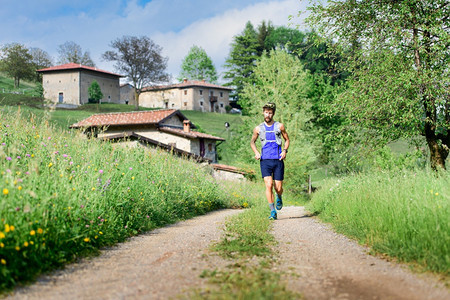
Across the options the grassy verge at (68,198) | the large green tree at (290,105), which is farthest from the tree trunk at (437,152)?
the large green tree at (290,105)

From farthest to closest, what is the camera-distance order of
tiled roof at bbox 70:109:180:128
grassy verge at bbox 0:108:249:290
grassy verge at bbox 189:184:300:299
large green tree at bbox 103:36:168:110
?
large green tree at bbox 103:36:168:110 → tiled roof at bbox 70:109:180:128 → grassy verge at bbox 0:108:249:290 → grassy verge at bbox 189:184:300:299

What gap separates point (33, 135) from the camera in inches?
310

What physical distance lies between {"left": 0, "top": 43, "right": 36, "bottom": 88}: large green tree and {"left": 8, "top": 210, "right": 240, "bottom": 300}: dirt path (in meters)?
75.9

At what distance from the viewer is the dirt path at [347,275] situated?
312 centimetres

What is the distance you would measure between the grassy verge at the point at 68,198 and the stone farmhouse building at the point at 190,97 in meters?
71.1

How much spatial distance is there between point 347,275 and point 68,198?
11.6 feet

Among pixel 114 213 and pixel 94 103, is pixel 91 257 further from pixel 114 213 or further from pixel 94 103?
pixel 94 103

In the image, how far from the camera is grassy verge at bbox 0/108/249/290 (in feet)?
12.4

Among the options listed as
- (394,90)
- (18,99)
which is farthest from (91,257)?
(18,99)

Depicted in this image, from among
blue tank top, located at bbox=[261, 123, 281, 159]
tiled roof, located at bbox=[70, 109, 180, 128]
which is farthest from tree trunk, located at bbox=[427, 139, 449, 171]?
tiled roof, located at bbox=[70, 109, 180, 128]

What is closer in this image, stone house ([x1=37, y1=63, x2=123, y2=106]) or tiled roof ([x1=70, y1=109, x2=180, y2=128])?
tiled roof ([x1=70, y1=109, x2=180, y2=128])

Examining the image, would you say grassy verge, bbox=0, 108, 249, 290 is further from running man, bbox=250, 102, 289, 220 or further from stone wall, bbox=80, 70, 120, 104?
stone wall, bbox=80, 70, 120, 104

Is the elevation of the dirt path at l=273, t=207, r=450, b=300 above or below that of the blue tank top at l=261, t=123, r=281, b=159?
below

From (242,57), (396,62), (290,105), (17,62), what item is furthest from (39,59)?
(396,62)
